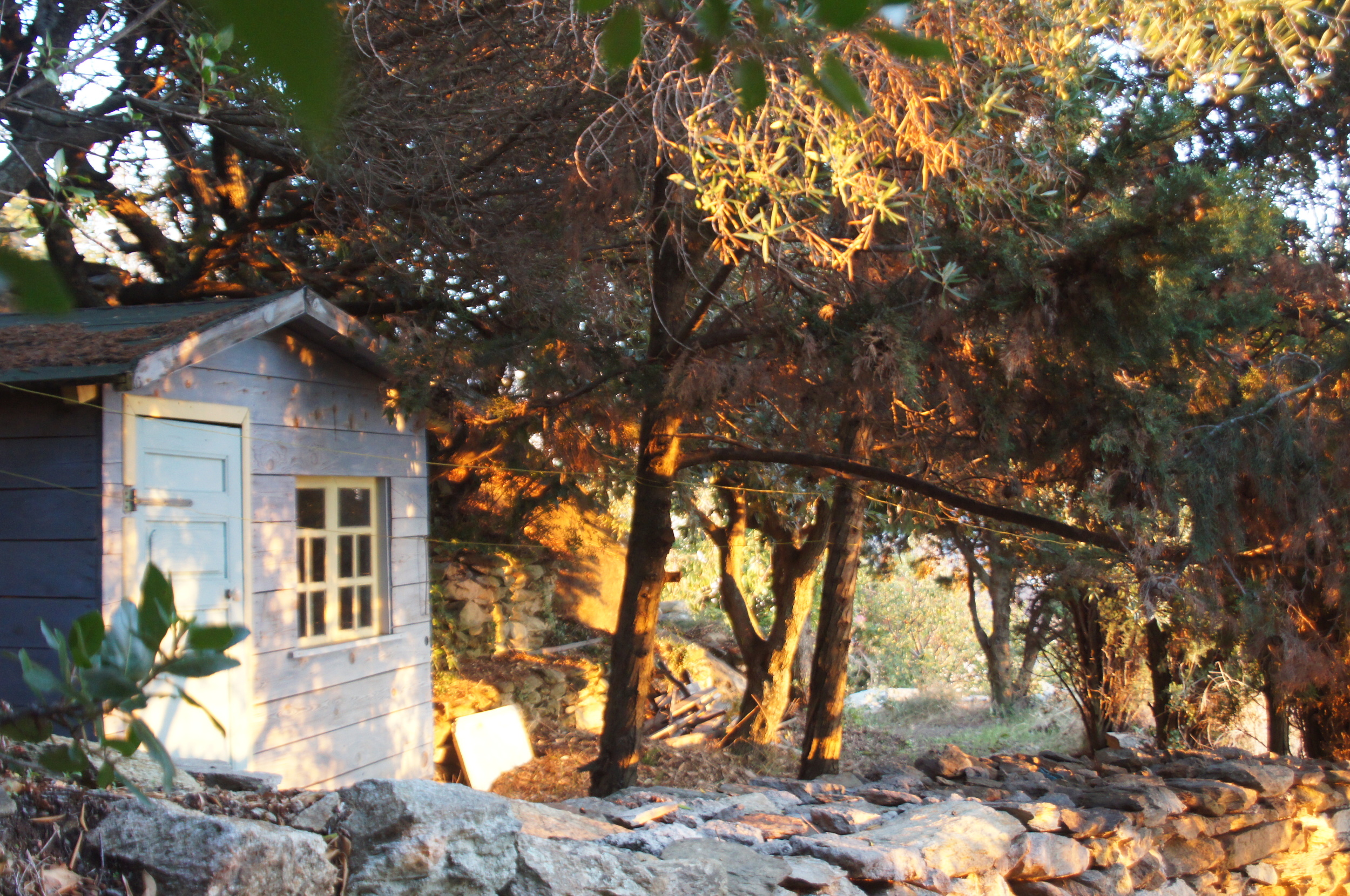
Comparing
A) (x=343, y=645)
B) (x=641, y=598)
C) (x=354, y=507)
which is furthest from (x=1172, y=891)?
(x=354, y=507)

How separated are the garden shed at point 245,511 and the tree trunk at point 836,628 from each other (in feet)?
9.25

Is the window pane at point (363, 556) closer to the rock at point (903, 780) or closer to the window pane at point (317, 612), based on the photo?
the window pane at point (317, 612)

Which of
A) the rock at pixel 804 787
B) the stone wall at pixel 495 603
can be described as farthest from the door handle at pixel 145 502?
the stone wall at pixel 495 603

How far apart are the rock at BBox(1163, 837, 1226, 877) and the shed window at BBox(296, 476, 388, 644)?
5.05m

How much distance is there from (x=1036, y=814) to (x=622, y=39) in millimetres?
4706

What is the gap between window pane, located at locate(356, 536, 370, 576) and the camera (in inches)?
269

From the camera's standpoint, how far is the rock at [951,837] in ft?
12.5

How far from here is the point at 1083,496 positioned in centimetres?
677

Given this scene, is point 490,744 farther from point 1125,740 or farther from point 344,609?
point 1125,740

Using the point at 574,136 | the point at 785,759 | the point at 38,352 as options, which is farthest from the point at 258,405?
the point at 785,759

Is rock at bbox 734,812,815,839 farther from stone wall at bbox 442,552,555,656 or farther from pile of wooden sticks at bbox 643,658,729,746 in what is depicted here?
pile of wooden sticks at bbox 643,658,729,746

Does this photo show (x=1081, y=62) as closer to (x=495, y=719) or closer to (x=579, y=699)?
(x=495, y=719)

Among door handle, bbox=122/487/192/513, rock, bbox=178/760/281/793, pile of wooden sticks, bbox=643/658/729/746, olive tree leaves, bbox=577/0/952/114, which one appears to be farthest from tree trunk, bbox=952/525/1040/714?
olive tree leaves, bbox=577/0/952/114

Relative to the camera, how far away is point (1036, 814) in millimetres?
4648
